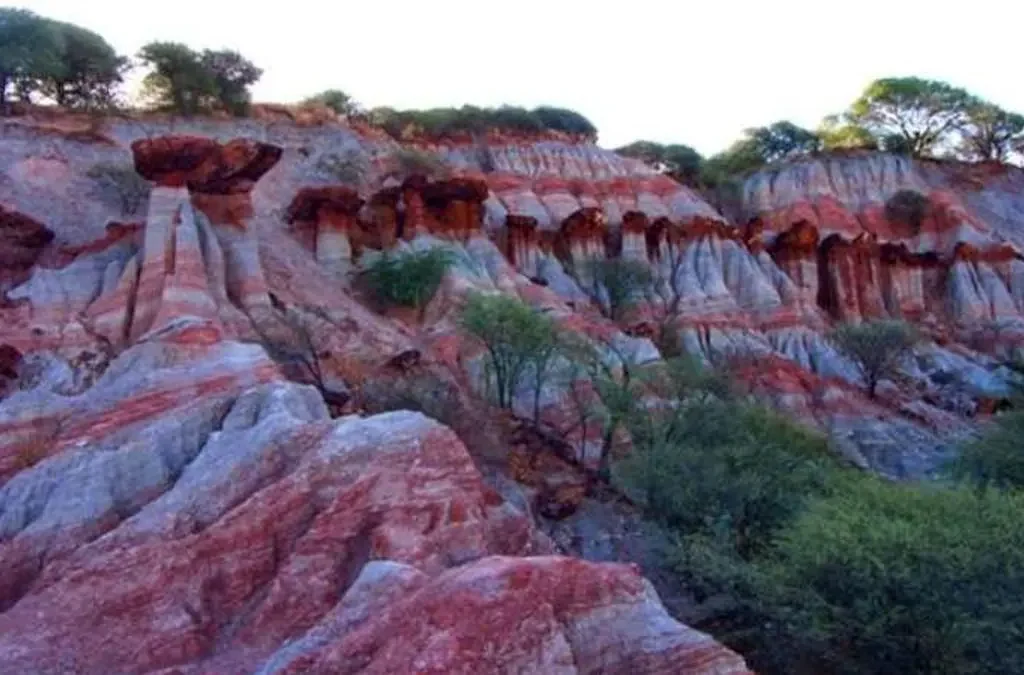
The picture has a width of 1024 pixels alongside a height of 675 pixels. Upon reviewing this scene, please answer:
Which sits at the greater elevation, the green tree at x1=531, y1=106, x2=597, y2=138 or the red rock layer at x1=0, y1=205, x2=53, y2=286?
the green tree at x1=531, y1=106, x2=597, y2=138

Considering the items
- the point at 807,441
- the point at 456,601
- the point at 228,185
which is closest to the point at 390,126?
the point at 228,185

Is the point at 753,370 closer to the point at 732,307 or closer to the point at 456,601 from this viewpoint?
the point at 732,307

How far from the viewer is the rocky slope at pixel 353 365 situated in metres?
11.9

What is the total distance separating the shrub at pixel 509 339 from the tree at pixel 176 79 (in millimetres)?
19675

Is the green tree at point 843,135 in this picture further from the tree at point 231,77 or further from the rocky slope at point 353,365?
the tree at point 231,77

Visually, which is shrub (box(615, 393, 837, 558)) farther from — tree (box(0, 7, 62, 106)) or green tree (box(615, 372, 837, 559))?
tree (box(0, 7, 62, 106))

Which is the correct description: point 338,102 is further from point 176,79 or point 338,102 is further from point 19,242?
point 19,242

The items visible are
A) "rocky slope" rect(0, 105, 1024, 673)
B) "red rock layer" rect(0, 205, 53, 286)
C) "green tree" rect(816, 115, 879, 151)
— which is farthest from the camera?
"green tree" rect(816, 115, 879, 151)

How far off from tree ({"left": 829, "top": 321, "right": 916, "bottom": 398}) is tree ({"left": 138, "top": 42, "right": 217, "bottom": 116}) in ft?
77.9

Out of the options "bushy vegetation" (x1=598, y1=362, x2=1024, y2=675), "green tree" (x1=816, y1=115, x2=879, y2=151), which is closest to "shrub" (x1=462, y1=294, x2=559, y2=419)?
"bushy vegetation" (x1=598, y1=362, x2=1024, y2=675)

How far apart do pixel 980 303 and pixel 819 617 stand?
38.0 metres

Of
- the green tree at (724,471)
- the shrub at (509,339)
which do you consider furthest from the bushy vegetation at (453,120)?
the green tree at (724,471)

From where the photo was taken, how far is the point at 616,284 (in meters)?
42.0

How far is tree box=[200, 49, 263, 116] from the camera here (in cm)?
4625
